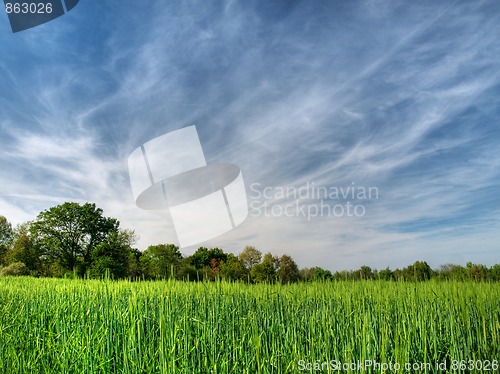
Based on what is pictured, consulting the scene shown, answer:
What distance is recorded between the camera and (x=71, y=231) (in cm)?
2934

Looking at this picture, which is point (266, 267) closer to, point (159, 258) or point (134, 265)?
point (159, 258)

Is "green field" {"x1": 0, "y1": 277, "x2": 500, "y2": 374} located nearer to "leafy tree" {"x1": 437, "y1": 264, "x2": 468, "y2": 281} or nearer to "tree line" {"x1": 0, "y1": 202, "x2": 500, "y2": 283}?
"leafy tree" {"x1": 437, "y1": 264, "x2": 468, "y2": 281}

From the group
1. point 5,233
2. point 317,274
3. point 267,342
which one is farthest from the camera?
point 5,233

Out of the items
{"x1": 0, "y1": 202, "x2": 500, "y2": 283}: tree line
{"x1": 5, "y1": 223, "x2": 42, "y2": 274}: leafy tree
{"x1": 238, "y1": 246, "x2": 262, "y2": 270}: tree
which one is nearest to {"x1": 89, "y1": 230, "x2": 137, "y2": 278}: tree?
{"x1": 0, "y1": 202, "x2": 500, "y2": 283}: tree line

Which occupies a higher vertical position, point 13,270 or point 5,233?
point 5,233

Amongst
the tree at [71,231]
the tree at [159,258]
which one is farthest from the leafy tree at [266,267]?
the tree at [71,231]

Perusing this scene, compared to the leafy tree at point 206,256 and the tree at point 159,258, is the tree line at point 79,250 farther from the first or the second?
the leafy tree at point 206,256

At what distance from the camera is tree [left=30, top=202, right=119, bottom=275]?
28422 mm

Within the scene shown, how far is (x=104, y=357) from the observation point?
11.5 ft

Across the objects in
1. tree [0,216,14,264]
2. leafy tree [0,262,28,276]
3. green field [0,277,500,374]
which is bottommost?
green field [0,277,500,374]

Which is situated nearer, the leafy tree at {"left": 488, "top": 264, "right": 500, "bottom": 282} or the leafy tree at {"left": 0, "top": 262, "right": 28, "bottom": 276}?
the leafy tree at {"left": 488, "top": 264, "right": 500, "bottom": 282}

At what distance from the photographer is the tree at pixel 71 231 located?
28.4 meters

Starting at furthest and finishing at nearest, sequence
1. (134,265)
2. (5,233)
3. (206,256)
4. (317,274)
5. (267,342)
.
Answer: (5,233) < (134,265) < (206,256) < (317,274) < (267,342)

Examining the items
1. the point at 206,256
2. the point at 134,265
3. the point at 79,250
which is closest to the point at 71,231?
the point at 79,250
